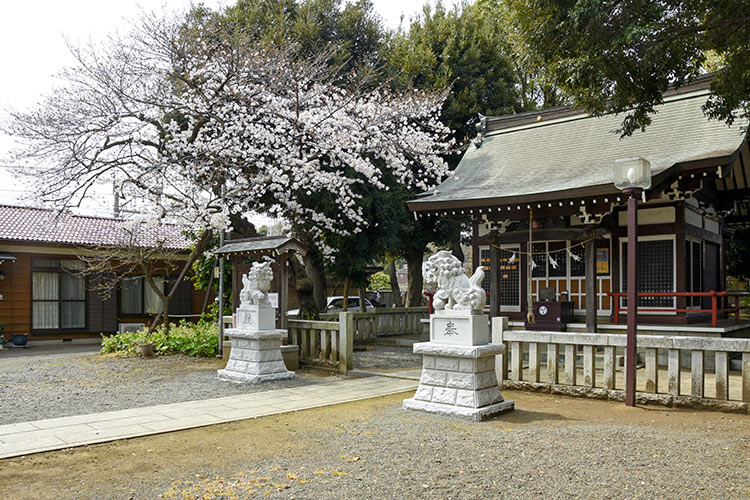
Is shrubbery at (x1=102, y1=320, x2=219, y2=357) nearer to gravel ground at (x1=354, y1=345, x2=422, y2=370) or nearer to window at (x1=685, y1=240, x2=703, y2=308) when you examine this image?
gravel ground at (x1=354, y1=345, x2=422, y2=370)

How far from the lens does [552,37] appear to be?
332 inches

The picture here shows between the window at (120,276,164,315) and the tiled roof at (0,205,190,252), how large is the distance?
4.98ft

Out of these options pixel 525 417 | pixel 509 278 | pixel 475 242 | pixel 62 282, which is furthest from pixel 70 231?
pixel 525 417

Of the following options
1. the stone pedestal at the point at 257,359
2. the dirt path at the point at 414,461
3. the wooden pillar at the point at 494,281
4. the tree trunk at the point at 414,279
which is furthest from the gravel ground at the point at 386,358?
the tree trunk at the point at 414,279

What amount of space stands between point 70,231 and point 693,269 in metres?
18.5

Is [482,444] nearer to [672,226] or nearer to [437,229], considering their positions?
[672,226]

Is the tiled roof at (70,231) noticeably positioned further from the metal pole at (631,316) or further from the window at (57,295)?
the metal pole at (631,316)

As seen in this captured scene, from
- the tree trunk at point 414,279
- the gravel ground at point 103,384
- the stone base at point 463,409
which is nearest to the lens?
the stone base at point 463,409

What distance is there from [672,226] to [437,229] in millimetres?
10061

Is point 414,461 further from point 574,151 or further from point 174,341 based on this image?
point 574,151

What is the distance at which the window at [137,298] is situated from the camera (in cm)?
1984

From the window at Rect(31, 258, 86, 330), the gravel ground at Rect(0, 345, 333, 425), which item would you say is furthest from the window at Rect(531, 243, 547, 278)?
the window at Rect(31, 258, 86, 330)

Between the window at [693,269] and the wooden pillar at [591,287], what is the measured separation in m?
2.16

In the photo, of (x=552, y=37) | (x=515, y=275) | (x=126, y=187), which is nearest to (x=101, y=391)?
(x=126, y=187)
